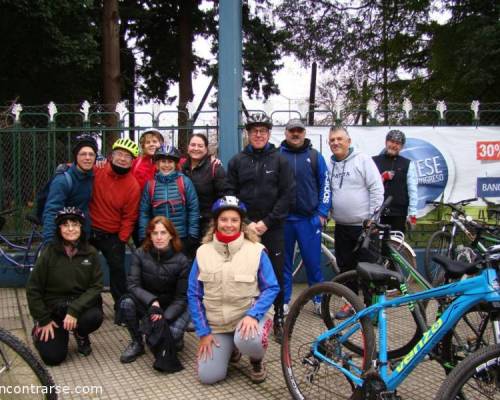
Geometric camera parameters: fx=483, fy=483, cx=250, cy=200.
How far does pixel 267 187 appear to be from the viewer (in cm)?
421

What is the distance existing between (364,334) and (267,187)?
183cm

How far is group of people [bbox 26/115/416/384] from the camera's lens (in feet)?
11.3

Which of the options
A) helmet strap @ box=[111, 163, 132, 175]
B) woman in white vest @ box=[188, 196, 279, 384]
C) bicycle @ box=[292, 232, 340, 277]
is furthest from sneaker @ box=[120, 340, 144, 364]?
bicycle @ box=[292, 232, 340, 277]

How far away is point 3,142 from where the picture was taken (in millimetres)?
6211

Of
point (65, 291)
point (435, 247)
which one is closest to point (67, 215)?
point (65, 291)

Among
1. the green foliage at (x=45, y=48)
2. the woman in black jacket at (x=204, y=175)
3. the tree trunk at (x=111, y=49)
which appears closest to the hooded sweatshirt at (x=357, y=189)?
the woman in black jacket at (x=204, y=175)

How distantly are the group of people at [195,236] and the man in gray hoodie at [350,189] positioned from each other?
1cm

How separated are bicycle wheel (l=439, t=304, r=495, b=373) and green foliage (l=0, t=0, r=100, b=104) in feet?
33.9

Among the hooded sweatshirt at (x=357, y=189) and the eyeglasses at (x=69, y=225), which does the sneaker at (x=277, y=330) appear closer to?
the hooded sweatshirt at (x=357, y=189)

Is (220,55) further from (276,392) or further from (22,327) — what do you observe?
(276,392)

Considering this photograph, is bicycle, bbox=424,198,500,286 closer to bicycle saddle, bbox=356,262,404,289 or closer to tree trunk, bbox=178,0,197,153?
bicycle saddle, bbox=356,262,404,289

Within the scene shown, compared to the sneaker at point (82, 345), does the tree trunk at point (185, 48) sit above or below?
above

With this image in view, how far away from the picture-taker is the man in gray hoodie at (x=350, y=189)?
4527 millimetres

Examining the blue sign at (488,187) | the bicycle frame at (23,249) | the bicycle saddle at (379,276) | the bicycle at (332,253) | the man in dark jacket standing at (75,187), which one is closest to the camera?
the bicycle saddle at (379,276)
